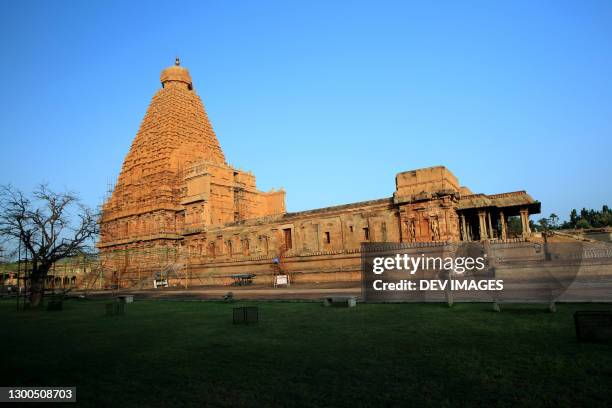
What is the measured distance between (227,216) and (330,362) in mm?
43344

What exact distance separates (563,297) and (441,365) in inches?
459

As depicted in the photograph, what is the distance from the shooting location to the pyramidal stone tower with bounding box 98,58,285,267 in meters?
49.1

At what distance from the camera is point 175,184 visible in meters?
54.5

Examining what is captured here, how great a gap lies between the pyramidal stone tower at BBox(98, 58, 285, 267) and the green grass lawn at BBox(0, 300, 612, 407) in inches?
1429

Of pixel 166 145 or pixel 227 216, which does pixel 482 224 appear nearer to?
pixel 227 216

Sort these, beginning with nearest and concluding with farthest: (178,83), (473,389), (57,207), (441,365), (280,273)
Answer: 1. (473,389)
2. (441,365)
3. (57,207)
4. (280,273)
5. (178,83)

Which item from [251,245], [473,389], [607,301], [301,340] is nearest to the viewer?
[473,389]

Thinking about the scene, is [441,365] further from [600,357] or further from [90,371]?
[90,371]

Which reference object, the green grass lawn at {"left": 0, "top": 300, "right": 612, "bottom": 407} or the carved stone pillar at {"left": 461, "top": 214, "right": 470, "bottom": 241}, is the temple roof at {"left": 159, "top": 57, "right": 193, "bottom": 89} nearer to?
the carved stone pillar at {"left": 461, "top": 214, "right": 470, "bottom": 241}

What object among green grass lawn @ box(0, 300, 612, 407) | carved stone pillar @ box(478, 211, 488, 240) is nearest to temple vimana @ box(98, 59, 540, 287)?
carved stone pillar @ box(478, 211, 488, 240)

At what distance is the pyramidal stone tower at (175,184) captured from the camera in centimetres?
4909

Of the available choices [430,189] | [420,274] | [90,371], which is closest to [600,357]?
[90,371]

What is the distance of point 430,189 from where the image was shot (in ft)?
104

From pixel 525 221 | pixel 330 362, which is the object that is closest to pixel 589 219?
pixel 525 221
